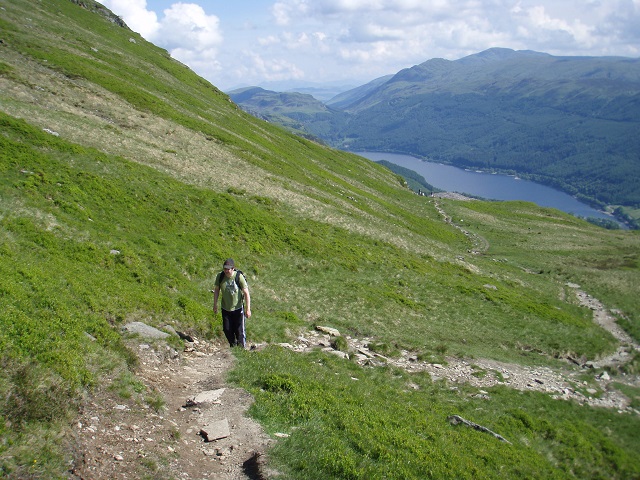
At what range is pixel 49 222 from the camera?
19.1m

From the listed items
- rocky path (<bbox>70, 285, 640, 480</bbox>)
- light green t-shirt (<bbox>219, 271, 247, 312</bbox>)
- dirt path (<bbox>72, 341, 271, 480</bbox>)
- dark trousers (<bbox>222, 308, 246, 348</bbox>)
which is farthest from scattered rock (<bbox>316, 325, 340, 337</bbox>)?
dirt path (<bbox>72, 341, 271, 480</bbox>)

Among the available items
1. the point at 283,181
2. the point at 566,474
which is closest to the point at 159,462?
the point at 566,474

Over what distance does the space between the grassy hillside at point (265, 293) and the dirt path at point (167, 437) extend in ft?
1.55

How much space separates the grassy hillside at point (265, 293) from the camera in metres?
10.3

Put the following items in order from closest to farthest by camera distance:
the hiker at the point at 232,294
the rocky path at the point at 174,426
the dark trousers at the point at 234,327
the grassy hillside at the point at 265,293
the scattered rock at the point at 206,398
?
1. the rocky path at the point at 174,426
2. the grassy hillside at the point at 265,293
3. the scattered rock at the point at 206,398
4. the hiker at the point at 232,294
5. the dark trousers at the point at 234,327

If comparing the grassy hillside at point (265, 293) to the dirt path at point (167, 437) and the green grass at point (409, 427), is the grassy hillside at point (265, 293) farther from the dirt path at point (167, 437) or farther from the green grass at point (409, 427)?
the dirt path at point (167, 437)

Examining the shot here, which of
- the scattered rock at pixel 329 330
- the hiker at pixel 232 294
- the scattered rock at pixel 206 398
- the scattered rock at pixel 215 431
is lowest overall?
the scattered rock at pixel 329 330

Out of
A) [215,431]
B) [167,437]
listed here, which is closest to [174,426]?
[167,437]

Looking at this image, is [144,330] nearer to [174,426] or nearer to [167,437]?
[174,426]

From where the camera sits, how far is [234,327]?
15891 mm

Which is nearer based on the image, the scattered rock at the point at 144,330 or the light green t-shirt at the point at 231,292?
the scattered rock at the point at 144,330

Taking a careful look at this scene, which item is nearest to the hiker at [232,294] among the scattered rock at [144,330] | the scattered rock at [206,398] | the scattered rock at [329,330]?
the scattered rock at [144,330]

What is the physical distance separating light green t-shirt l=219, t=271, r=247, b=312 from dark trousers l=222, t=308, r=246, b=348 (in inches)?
20.5

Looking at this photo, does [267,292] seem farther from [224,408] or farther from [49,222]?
[224,408]
